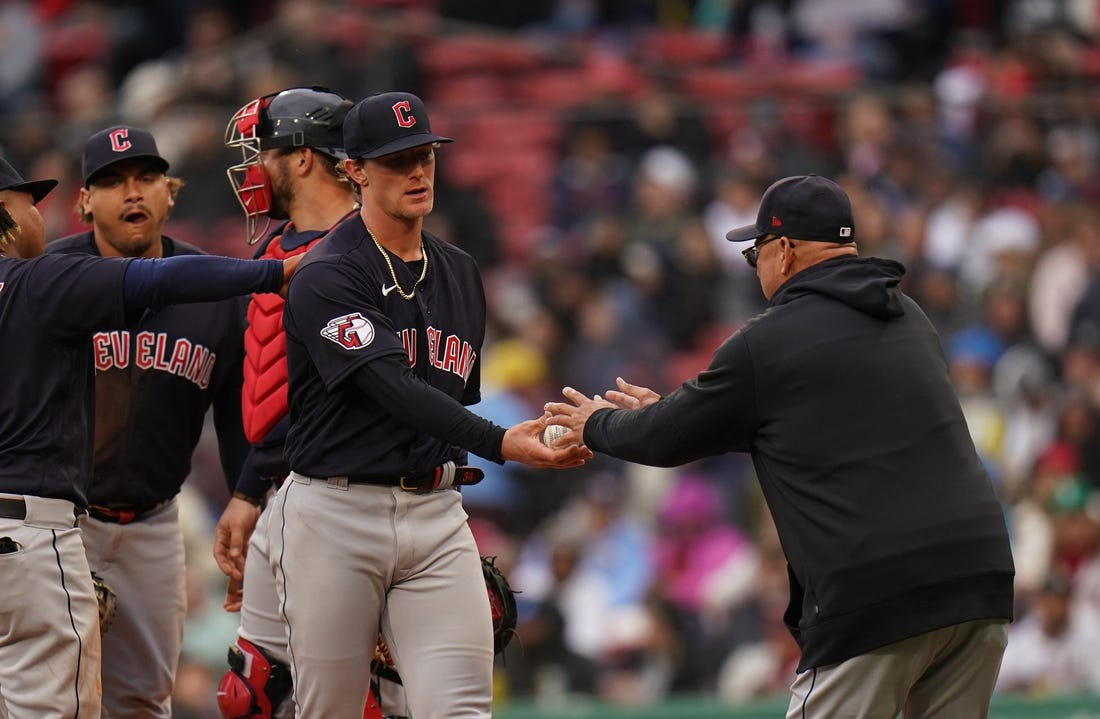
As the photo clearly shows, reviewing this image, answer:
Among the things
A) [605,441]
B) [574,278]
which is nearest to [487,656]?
[605,441]

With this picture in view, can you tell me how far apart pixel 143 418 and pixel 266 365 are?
23.8 inches

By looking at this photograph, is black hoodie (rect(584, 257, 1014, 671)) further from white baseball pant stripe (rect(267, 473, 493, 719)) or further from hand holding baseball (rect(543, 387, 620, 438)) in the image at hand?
white baseball pant stripe (rect(267, 473, 493, 719))

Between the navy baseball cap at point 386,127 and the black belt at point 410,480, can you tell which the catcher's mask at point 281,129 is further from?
the black belt at point 410,480

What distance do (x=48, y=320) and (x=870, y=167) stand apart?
7.37 m

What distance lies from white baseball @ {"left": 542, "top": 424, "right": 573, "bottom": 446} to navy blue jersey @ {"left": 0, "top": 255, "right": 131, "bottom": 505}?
4.26 feet

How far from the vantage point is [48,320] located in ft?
17.3

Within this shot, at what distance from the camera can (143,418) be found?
20.5 ft

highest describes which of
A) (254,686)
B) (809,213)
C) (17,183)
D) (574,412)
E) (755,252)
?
(17,183)

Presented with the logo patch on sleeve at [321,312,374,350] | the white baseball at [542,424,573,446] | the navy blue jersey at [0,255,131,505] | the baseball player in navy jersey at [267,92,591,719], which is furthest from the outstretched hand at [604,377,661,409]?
the navy blue jersey at [0,255,131,505]

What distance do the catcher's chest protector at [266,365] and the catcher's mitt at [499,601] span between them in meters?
0.84

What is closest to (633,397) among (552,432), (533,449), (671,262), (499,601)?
(552,432)

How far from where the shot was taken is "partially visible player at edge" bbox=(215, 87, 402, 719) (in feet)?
19.1

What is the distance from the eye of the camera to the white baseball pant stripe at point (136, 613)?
6.29 metres

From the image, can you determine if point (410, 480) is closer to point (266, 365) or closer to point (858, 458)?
point (266, 365)
